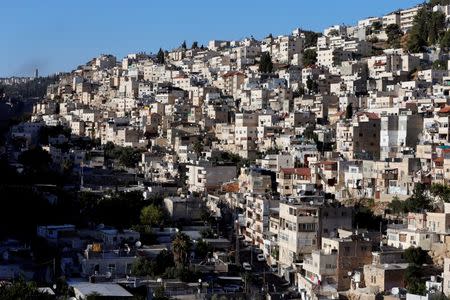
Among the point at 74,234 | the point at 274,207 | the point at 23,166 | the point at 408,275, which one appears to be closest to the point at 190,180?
the point at 23,166

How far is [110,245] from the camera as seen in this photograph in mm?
19859

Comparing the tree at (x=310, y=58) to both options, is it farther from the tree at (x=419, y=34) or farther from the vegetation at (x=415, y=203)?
the vegetation at (x=415, y=203)

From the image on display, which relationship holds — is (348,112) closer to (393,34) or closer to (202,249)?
(202,249)

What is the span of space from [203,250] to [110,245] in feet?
6.75

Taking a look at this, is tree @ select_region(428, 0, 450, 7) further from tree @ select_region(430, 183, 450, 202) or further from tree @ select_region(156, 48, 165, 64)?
tree @ select_region(430, 183, 450, 202)

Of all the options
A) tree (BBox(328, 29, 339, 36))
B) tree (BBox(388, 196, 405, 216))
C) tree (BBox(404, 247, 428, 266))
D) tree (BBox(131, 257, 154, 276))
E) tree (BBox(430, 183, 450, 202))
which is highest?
tree (BBox(328, 29, 339, 36))

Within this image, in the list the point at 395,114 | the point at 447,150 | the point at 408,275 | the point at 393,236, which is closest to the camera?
the point at 408,275

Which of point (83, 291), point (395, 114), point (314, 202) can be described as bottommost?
point (83, 291)

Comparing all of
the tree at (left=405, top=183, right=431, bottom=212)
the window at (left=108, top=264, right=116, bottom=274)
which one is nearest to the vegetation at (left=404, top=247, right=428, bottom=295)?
the tree at (left=405, top=183, right=431, bottom=212)

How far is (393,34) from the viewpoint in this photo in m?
49.8

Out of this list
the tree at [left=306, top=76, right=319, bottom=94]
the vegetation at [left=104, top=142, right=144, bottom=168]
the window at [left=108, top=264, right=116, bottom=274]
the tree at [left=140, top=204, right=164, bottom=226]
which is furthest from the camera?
the tree at [left=306, top=76, right=319, bottom=94]

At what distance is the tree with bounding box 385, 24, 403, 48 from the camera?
158 feet

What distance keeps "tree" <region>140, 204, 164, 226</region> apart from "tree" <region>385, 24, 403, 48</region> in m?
26.8

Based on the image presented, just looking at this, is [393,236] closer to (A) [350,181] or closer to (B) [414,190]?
(B) [414,190]
